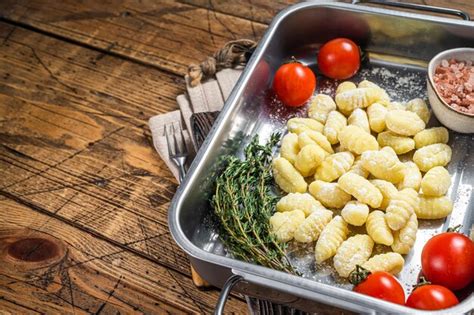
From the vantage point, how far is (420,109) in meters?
1.44

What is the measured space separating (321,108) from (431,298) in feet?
1.75

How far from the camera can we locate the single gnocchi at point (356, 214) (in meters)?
1.25

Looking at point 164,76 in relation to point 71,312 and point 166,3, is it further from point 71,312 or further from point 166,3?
point 71,312

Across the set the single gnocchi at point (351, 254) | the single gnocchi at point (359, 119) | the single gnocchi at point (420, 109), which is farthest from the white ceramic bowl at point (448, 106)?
the single gnocchi at point (351, 254)

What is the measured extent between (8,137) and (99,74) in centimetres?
30

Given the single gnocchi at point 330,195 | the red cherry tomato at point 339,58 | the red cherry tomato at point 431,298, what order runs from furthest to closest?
the red cherry tomato at point 339,58 → the single gnocchi at point 330,195 → the red cherry tomato at point 431,298

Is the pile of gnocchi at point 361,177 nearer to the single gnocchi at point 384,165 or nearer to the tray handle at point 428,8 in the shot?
the single gnocchi at point 384,165

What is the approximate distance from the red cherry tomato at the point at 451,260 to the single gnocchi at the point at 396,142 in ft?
0.84

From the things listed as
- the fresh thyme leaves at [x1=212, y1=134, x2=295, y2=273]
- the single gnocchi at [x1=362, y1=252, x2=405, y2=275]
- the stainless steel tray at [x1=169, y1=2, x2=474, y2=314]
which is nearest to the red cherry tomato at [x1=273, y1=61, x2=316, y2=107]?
the stainless steel tray at [x1=169, y1=2, x2=474, y2=314]

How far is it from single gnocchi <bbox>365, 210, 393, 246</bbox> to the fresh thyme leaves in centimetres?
17

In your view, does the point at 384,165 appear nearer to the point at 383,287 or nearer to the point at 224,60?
the point at 383,287

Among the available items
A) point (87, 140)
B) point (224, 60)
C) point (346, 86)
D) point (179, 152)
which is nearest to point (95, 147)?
point (87, 140)

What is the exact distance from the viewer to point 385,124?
143cm

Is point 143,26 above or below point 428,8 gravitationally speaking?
below
